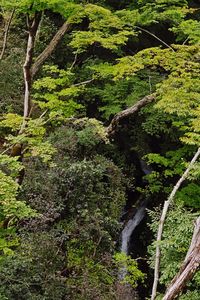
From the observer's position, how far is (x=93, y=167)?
11711mm

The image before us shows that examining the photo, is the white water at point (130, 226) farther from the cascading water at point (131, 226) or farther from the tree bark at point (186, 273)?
the tree bark at point (186, 273)

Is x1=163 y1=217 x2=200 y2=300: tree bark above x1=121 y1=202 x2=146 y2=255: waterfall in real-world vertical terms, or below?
above

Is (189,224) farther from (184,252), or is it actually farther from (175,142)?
(175,142)

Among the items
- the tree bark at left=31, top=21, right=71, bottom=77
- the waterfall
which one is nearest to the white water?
the waterfall

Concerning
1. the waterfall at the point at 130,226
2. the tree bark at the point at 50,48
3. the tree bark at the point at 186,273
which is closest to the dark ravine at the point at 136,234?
the waterfall at the point at 130,226

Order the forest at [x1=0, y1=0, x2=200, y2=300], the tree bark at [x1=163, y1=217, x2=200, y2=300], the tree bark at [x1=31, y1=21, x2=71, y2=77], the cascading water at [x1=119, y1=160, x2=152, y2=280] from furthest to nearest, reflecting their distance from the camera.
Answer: the tree bark at [x1=31, y1=21, x2=71, y2=77], the cascading water at [x1=119, y1=160, x2=152, y2=280], the forest at [x1=0, y1=0, x2=200, y2=300], the tree bark at [x1=163, y1=217, x2=200, y2=300]

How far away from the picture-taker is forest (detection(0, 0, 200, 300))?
8.50 m

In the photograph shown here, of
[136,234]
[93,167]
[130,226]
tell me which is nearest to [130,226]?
[130,226]

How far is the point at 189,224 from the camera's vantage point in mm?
8445

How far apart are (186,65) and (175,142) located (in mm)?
4407

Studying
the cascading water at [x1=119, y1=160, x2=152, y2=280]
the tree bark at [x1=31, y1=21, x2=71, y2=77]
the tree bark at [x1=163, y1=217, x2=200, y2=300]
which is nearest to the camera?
the tree bark at [x1=163, y1=217, x2=200, y2=300]

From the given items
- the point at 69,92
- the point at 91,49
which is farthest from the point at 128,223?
the point at 91,49

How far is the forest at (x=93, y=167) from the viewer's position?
8.50m

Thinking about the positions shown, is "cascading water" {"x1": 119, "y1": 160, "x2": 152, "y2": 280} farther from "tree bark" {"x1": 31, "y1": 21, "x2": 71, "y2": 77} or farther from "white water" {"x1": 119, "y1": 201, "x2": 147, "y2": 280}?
"tree bark" {"x1": 31, "y1": 21, "x2": 71, "y2": 77}
